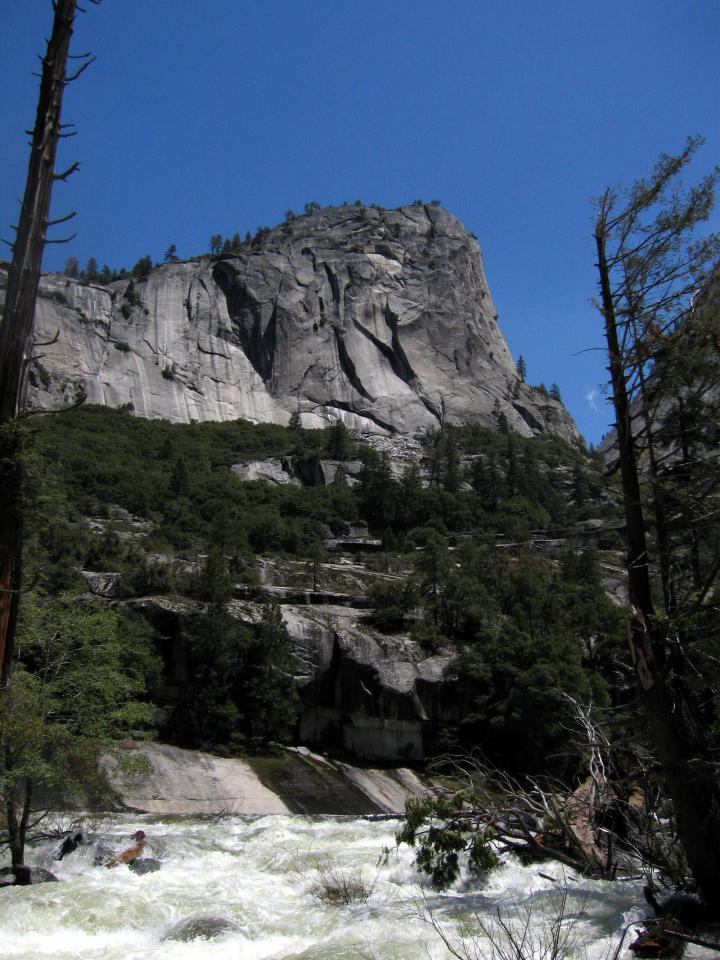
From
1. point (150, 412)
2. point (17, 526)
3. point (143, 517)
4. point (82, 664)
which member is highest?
point (150, 412)

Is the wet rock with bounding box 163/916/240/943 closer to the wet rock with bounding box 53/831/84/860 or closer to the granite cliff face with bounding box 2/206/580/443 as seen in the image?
the wet rock with bounding box 53/831/84/860

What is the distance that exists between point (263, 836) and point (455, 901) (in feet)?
28.9

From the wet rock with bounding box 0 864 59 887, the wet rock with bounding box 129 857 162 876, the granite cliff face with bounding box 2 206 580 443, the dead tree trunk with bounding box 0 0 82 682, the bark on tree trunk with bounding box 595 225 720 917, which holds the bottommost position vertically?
the wet rock with bounding box 129 857 162 876

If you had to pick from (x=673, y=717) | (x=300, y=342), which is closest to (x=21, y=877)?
(x=673, y=717)

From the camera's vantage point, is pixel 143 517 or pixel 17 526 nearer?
pixel 17 526

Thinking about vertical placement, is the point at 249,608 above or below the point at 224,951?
above

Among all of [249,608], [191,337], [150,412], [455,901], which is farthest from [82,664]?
[191,337]

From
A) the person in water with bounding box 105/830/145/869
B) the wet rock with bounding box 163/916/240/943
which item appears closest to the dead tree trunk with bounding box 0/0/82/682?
the wet rock with bounding box 163/916/240/943

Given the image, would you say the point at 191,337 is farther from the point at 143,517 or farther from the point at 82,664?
the point at 82,664

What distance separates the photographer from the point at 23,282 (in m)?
8.31

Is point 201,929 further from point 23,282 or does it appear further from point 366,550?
point 366,550

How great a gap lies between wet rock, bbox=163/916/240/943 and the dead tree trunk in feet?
13.6

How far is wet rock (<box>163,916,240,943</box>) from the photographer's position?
8.78 metres

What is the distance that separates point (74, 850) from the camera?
13.2 m
